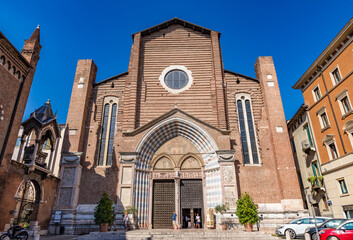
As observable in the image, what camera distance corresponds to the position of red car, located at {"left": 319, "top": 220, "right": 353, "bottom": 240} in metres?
10.2

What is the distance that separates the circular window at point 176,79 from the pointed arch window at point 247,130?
453cm

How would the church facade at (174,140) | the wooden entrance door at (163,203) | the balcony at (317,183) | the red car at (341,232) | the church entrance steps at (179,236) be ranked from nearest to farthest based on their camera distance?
the red car at (341,232) → the church entrance steps at (179,236) → the church facade at (174,140) → the wooden entrance door at (163,203) → the balcony at (317,183)

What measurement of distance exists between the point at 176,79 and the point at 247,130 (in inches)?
291

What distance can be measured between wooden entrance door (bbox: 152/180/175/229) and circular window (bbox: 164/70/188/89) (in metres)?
8.04

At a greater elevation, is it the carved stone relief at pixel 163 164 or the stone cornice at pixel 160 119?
the stone cornice at pixel 160 119

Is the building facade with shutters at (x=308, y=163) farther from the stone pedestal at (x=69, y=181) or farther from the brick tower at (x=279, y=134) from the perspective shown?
the stone pedestal at (x=69, y=181)

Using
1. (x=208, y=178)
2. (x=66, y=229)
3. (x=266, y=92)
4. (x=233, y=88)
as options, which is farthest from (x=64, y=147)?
(x=266, y=92)

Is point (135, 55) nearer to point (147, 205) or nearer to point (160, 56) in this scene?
point (160, 56)

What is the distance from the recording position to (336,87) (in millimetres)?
17172

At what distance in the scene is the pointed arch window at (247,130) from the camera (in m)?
18.1

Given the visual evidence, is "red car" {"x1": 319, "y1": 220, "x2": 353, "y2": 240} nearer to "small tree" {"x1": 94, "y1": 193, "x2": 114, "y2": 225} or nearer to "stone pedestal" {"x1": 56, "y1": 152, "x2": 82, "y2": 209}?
"small tree" {"x1": 94, "y1": 193, "x2": 114, "y2": 225}

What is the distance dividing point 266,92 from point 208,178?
27.6ft

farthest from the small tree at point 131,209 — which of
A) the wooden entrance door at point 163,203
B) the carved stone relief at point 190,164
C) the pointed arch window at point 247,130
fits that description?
the pointed arch window at point 247,130

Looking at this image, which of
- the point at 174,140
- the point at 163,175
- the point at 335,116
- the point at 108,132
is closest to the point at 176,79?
the point at 174,140
